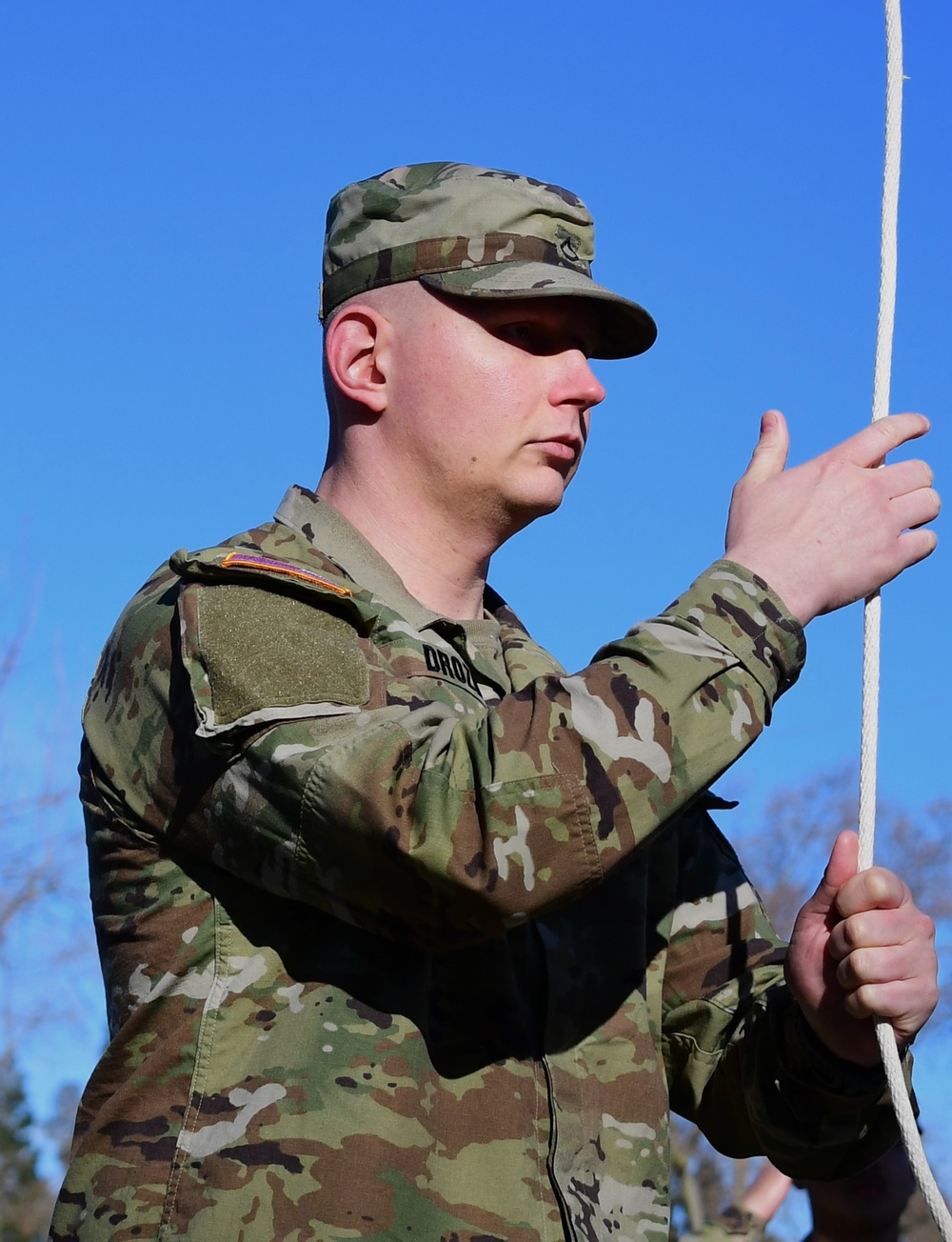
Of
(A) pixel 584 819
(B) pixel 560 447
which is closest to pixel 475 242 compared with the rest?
(B) pixel 560 447

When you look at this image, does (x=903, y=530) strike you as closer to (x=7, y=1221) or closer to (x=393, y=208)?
(x=393, y=208)

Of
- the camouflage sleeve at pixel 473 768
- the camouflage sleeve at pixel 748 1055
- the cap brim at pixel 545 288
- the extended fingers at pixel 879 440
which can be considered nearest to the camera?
the camouflage sleeve at pixel 473 768

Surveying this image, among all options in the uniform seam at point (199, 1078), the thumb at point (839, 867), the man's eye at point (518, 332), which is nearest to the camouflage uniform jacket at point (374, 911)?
the uniform seam at point (199, 1078)

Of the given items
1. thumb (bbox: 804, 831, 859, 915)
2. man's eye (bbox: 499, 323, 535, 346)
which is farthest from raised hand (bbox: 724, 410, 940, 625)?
man's eye (bbox: 499, 323, 535, 346)

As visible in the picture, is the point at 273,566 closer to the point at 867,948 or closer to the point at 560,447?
the point at 560,447

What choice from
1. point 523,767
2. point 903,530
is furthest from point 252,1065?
point 903,530

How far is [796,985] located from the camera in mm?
2955

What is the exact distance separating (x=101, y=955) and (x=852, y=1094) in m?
1.39

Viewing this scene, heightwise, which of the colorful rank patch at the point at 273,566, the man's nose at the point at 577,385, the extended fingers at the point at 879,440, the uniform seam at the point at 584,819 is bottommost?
Answer: the uniform seam at the point at 584,819

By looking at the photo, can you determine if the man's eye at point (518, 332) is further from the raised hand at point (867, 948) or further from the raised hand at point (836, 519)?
the raised hand at point (867, 948)

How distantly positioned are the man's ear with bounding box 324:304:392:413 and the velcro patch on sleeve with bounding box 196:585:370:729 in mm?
779

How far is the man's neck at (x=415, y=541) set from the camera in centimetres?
336

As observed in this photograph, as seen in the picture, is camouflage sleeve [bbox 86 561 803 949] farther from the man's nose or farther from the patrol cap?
the patrol cap

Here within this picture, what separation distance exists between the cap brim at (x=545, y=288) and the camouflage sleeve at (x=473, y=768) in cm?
82
